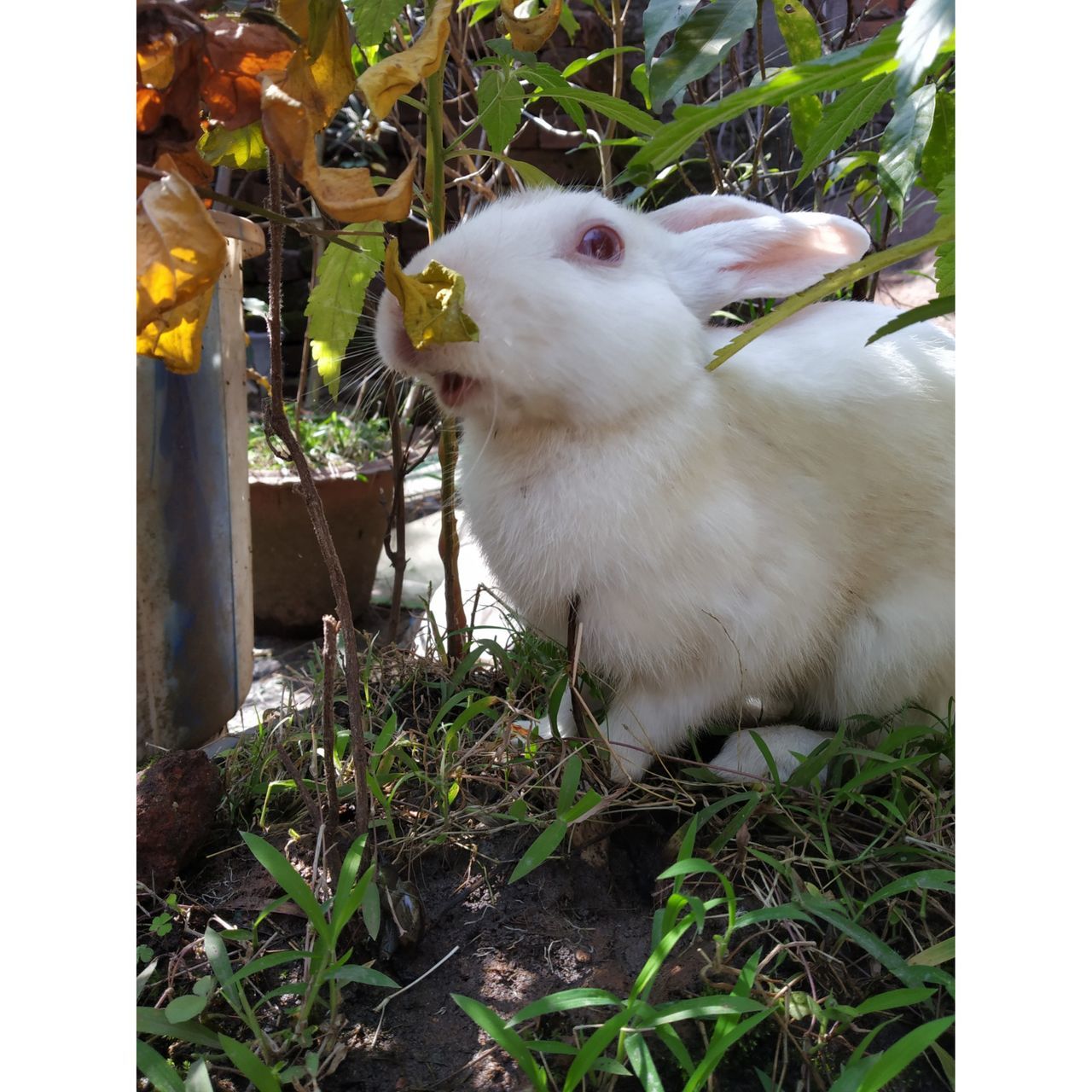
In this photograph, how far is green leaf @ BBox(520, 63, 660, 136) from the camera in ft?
4.76

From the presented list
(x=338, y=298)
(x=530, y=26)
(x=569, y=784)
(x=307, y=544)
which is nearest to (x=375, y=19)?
(x=530, y=26)

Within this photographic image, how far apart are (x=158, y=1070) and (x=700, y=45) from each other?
1.21m

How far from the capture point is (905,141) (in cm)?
92

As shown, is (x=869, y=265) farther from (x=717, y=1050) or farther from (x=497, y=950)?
(x=497, y=950)

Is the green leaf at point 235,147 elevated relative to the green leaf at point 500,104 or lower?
lower

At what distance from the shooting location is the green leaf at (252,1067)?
3.09 feet

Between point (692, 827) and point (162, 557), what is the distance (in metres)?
1.36

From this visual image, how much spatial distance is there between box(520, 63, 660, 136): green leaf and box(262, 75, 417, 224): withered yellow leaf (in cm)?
64

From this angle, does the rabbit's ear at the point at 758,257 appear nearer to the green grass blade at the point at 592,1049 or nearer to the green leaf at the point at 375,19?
the green leaf at the point at 375,19

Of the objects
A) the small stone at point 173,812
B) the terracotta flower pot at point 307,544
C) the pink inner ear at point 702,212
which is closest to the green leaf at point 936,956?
the small stone at point 173,812

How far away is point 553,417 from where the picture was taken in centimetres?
139

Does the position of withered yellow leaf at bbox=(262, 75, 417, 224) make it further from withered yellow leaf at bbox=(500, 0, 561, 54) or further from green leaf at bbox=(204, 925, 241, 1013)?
green leaf at bbox=(204, 925, 241, 1013)

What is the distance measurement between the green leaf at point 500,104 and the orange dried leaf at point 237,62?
2.47ft
